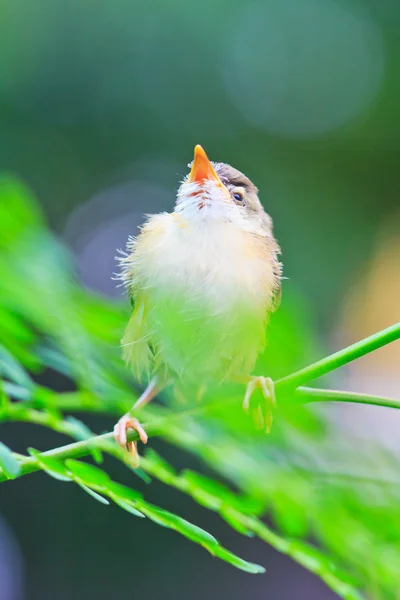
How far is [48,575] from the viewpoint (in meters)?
0.79

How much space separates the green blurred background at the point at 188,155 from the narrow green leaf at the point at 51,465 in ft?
0.21

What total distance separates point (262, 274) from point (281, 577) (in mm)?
706

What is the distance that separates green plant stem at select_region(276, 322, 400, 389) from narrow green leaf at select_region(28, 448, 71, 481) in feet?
0.22

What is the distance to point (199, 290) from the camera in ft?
0.52

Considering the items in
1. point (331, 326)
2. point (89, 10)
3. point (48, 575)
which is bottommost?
point (48, 575)

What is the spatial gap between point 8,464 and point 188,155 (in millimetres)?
98

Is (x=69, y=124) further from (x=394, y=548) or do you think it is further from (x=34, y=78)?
(x=394, y=548)

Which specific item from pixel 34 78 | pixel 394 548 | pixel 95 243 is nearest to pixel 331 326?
pixel 394 548

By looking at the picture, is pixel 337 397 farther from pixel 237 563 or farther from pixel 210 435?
pixel 210 435

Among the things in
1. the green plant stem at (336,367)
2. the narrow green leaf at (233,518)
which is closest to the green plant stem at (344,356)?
the green plant stem at (336,367)

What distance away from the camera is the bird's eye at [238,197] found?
0.18 m

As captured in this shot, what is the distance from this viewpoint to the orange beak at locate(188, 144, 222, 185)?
0.58ft

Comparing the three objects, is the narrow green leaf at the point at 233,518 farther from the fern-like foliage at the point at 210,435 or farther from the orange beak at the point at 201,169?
the orange beak at the point at 201,169

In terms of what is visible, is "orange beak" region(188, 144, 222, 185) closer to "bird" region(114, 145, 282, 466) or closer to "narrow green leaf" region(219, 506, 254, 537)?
"bird" region(114, 145, 282, 466)
